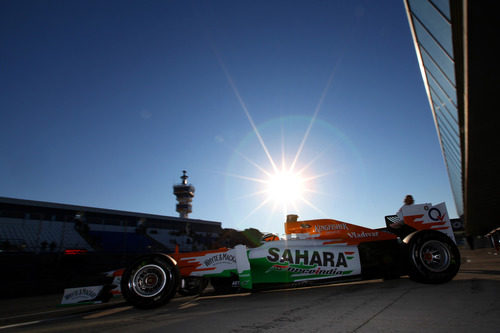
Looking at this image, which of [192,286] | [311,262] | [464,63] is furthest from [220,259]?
[464,63]

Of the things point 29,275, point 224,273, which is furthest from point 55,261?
point 224,273

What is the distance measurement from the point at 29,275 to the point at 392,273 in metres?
21.2

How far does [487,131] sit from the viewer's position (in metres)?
9.55

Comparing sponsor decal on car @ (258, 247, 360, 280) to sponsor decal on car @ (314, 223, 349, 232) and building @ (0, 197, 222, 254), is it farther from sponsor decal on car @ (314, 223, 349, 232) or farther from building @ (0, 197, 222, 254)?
building @ (0, 197, 222, 254)

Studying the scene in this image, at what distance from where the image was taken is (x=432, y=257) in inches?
159

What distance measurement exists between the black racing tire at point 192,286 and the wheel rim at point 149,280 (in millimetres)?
700

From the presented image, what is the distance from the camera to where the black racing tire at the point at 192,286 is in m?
4.45

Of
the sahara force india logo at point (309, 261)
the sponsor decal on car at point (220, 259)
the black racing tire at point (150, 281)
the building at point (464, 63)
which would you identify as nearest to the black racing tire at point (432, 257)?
the sahara force india logo at point (309, 261)

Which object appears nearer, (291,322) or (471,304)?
(291,322)

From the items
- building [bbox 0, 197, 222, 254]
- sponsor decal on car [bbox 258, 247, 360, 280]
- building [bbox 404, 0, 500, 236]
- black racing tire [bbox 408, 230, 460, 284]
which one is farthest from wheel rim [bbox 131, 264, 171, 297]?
building [bbox 0, 197, 222, 254]

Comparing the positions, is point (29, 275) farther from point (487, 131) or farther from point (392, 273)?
point (487, 131)

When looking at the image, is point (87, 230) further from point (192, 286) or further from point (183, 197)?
point (183, 197)

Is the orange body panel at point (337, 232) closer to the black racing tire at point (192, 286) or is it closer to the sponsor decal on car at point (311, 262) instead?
the sponsor decal on car at point (311, 262)

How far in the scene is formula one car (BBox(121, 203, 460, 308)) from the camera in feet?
12.5
